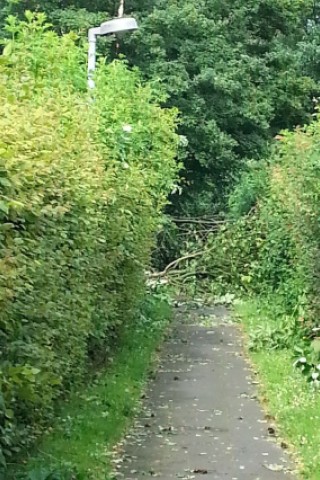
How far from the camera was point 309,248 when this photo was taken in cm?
1273

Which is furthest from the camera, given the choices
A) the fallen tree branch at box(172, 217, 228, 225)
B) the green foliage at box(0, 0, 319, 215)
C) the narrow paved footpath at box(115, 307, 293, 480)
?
the green foliage at box(0, 0, 319, 215)

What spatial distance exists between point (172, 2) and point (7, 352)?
22.2m

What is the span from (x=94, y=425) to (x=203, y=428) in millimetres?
1098

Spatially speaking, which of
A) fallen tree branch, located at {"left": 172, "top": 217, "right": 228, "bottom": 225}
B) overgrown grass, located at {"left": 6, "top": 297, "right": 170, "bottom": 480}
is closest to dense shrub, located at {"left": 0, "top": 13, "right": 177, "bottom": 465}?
overgrown grass, located at {"left": 6, "top": 297, "right": 170, "bottom": 480}

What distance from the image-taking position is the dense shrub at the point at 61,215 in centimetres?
556

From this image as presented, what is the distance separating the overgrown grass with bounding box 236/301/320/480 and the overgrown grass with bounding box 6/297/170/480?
4.93 ft

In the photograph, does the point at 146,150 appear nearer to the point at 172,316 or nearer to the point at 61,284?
the point at 172,316

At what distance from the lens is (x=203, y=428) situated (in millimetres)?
9078

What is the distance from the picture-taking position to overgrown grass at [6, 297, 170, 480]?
703 centimetres

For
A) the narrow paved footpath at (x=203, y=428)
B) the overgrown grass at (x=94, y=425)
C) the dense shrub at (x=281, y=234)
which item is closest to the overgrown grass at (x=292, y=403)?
the narrow paved footpath at (x=203, y=428)

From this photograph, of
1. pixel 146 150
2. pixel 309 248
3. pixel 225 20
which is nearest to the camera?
pixel 309 248

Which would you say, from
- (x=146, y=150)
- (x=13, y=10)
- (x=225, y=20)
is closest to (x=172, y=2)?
(x=225, y=20)

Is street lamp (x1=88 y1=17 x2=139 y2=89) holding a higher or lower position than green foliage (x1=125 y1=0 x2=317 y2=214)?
higher

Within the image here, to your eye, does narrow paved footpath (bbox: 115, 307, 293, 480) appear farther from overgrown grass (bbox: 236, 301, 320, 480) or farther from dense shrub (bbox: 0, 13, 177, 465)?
dense shrub (bbox: 0, 13, 177, 465)
